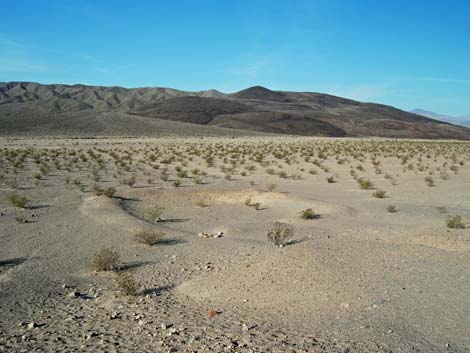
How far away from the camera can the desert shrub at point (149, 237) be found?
10750 mm

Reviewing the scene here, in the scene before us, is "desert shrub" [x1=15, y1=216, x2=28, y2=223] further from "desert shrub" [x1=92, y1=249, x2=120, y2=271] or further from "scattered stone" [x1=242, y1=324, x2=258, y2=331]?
"scattered stone" [x1=242, y1=324, x2=258, y2=331]

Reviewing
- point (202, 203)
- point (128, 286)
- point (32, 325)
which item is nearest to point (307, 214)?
point (202, 203)

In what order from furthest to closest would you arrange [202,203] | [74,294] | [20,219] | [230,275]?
1. [202,203]
2. [20,219]
3. [230,275]
4. [74,294]

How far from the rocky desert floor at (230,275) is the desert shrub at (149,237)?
5 centimetres

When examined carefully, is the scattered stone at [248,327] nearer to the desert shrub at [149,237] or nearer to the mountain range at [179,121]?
the desert shrub at [149,237]

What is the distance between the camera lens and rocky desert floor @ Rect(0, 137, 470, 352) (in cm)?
587

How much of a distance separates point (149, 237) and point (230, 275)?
3282 mm

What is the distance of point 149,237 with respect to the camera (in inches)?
423

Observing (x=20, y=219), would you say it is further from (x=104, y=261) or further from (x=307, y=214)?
(x=307, y=214)

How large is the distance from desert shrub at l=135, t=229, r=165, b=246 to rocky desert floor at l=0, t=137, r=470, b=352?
0.18 feet

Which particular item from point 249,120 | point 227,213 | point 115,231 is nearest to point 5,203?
point 115,231

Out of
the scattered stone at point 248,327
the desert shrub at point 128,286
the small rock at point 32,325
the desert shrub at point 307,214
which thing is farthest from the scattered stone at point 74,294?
the desert shrub at point 307,214

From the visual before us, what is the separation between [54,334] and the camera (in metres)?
6.08

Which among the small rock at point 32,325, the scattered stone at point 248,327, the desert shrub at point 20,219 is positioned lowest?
the desert shrub at point 20,219
